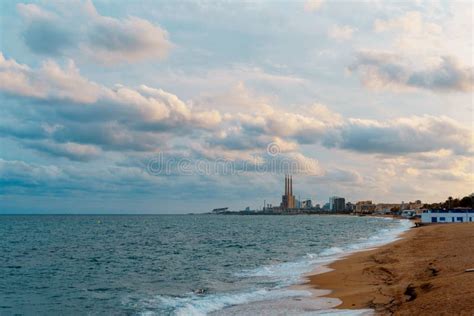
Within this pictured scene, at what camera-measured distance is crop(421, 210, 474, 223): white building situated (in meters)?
111

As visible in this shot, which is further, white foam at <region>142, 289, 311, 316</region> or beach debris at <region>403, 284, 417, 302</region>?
white foam at <region>142, 289, 311, 316</region>

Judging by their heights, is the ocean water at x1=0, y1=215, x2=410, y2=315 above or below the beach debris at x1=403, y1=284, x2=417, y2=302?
below

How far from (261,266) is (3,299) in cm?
1902

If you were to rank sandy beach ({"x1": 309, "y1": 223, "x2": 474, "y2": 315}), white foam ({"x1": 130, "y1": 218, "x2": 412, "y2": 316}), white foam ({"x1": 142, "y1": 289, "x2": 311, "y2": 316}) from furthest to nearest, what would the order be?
white foam ({"x1": 142, "y1": 289, "x2": 311, "y2": 316})
white foam ({"x1": 130, "y1": 218, "x2": 412, "y2": 316})
sandy beach ({"x1": 309, "y1": 223, "x2": 474, "y2": 315})

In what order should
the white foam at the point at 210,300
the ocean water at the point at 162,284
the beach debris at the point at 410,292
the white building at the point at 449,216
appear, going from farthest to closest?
the white building at the point at 449,216, the ocean water at the point at 162,284, the white foam at the point at 210,300, the beach debris at the point at 410,292

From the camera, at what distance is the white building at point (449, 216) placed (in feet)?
365

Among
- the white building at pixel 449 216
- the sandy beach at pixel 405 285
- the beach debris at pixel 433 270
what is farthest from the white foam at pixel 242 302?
the white building at pixel 449 216

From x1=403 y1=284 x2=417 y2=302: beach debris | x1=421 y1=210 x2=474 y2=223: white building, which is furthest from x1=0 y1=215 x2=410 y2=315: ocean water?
x1=421 y1=210 x2=474 y2=223: white building

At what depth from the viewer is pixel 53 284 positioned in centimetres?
3077

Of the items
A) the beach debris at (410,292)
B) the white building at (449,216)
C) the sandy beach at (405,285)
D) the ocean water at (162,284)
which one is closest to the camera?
the sandy beach at (405,285)

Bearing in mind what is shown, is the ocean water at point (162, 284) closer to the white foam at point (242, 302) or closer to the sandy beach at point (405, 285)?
the white foam at point (242, 302)

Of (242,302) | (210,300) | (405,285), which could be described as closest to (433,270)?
(405,285)

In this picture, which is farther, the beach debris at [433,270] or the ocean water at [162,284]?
the beach debris at [433,270]

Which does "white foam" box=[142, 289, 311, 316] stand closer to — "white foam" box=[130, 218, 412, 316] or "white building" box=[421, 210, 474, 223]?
"white foam" box=[130, 218, 412, 316]
